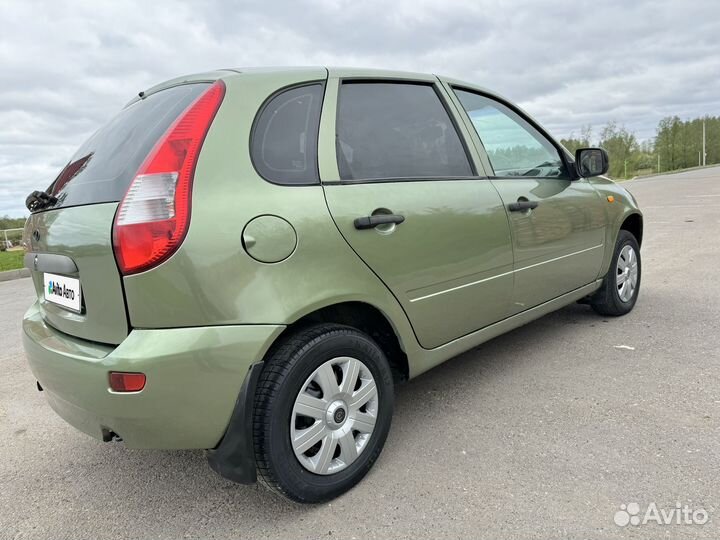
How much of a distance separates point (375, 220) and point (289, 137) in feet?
1.55

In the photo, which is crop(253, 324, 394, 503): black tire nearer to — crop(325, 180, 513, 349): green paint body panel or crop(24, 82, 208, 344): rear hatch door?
crop(325, 180, 513, 349): green paint body panel

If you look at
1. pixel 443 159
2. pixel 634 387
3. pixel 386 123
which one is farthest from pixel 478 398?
pixel 386 123

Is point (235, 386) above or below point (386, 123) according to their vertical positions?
below

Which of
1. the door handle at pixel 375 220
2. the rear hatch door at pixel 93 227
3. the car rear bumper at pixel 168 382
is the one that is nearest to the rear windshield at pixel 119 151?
the rear hatch door at pixel 93 227

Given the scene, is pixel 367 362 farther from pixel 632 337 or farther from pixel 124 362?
pixel 632 337

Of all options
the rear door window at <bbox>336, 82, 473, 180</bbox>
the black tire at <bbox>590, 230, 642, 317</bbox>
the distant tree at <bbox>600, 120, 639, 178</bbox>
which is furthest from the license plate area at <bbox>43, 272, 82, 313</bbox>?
the distant tree at <bbox>600, 120, 639, 178</bbox>

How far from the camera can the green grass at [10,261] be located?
10.5m

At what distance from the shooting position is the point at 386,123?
2.50 metres

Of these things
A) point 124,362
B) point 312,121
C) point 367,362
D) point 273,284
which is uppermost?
point 312,121

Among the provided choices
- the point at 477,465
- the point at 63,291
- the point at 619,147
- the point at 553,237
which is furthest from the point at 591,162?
the point at 619,147

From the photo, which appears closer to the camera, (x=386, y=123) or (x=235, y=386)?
(x=235, y=386)

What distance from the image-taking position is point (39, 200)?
7.32 feet

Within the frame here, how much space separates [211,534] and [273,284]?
38.1 inches

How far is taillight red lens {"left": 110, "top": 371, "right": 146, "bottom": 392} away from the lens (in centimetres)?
172
